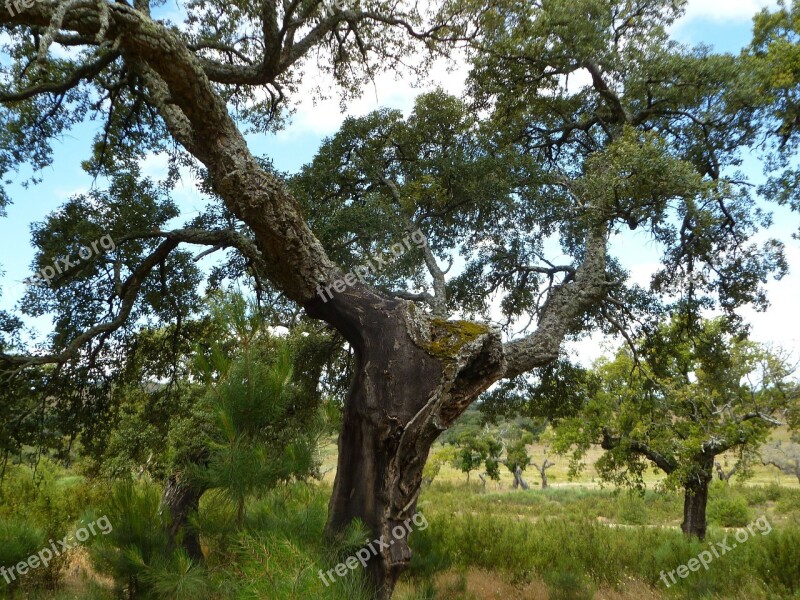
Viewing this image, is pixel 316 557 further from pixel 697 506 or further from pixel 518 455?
pixel 518 455

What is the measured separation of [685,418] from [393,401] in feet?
35.6

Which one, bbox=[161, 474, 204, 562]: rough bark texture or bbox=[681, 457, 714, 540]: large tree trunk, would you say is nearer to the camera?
bbox=[161, 474, 204, 562]: rough bark texture

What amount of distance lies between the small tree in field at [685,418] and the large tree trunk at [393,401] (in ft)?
22.1

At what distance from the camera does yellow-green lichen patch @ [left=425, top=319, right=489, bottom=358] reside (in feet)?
15.6

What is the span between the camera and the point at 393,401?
452cm

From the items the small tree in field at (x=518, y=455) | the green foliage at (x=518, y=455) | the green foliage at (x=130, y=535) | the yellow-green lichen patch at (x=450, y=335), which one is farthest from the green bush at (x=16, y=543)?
the green foliage at (x=518, y=455)

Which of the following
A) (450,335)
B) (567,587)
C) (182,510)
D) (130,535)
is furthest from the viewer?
(567,587)

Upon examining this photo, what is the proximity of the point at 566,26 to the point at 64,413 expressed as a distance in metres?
8.49

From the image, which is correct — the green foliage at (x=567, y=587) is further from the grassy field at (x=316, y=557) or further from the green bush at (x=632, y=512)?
the green bush at (x=632, y=512)

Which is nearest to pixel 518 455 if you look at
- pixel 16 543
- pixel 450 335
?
pixel 450 335

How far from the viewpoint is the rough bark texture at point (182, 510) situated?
400 centimetres

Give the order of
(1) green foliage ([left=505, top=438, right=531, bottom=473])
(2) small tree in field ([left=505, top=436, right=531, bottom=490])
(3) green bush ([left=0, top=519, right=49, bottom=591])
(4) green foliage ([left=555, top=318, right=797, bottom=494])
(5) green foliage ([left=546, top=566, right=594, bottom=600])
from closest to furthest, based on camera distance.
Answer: (3) green bush ([left=0, top=519, right=49, bottom=591]) < (5) green foliage ([left=546, top=566, right=594, bottom=600]) < (4) green foliage ([left=555, top=318, right=797, bottom=494]) < (2) small tree in field ([left=505, top=436, right=531, bottom=490]) < (1) green foliage ([left=505, top=438, right=531, bottom=473])

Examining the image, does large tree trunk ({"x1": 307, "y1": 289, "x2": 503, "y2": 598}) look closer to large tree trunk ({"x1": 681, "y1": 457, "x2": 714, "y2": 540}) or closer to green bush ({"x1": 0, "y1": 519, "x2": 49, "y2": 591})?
green bush ({"x1": 0, "y1": 519, "x2": 49, "y2": 591})

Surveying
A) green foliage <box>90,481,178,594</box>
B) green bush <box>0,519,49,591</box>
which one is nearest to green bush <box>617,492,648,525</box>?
green bush <box>0,519,49,591</box>
